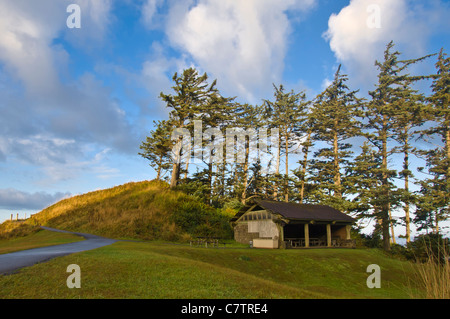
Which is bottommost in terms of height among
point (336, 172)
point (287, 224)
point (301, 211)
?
point (287, 224)

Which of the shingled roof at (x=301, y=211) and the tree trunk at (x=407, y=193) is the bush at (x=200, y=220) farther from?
the tree trunk at (x=407, y=193)

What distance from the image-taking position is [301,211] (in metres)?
28.1

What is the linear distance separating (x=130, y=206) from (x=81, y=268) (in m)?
23.9

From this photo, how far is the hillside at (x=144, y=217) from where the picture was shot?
87.9ft

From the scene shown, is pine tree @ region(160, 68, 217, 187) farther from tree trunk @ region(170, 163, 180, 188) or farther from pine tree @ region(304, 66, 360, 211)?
pine tree @ region(304, 66, 360, 211)

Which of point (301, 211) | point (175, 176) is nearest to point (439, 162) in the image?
point (301, 211)

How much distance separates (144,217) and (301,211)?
16.1 m

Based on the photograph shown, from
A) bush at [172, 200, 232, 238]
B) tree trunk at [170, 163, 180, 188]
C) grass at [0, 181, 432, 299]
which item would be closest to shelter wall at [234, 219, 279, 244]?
bush at [172, 200, 232, 238]

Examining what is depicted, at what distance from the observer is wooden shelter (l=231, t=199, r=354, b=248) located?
84.3 ft

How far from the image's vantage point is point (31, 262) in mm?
10734

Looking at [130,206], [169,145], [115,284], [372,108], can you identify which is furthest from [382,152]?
[115,284]

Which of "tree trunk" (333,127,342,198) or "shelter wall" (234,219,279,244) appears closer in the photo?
"shelter wall" (234,219,279,244)

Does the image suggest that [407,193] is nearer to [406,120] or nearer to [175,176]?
[406,120]
